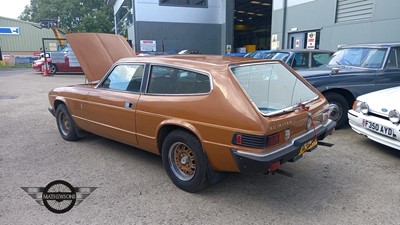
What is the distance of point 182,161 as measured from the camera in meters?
3.44

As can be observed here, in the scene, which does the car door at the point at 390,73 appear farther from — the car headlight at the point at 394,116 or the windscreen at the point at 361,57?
the car headlight at the point at 394,116

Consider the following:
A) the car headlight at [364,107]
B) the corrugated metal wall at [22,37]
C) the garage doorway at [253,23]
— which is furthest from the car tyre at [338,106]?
the corrugated metal wall at [22,37]

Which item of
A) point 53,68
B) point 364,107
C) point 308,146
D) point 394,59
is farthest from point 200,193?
point 53,68

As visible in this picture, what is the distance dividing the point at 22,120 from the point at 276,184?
19.9 feet

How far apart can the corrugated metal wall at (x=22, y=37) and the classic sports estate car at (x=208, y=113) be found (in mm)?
36787

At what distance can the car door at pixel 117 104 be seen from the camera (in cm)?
385

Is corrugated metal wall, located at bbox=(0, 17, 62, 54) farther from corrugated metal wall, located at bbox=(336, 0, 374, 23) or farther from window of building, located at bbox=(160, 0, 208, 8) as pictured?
corrugated metal wall, located at bbox=(336, 0, 374, 23)

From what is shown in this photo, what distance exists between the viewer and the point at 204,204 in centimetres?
314

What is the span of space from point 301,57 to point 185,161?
228 inches

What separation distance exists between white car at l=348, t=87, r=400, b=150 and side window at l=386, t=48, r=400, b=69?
1.23 metres

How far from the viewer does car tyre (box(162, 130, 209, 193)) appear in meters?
3.13

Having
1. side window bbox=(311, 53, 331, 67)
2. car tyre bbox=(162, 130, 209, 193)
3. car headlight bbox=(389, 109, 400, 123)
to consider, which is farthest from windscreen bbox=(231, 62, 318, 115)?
side window bbox=(311, 53, 331, 67)

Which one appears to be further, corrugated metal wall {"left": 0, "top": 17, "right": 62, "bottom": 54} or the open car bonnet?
corrugated metal wall {"left": 0, "top": 17, "right": 62, "bottom": 54}

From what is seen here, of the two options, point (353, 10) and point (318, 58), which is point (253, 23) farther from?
point (318, 58)
